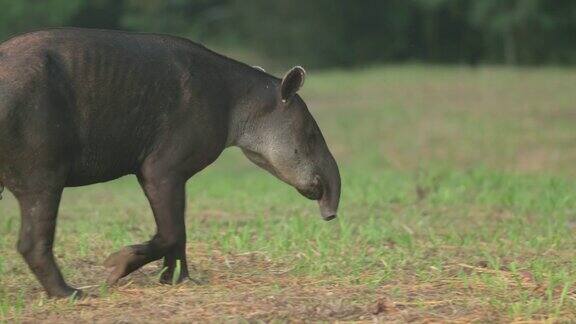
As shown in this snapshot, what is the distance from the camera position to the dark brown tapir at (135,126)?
6395 mm

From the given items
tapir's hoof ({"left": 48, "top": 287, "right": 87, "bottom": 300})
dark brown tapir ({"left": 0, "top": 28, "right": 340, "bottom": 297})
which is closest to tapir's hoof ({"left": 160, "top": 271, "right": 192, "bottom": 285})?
dark brown tapir ({"left": 0, "top": 28, "right": 340, "bottom": 297})

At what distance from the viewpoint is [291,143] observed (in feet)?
24.7

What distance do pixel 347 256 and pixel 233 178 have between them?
7228 millimetres

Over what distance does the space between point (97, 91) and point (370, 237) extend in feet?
9.34

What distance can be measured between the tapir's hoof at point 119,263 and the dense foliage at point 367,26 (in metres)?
27.1

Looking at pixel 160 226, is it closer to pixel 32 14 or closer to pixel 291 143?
pixel 291 143

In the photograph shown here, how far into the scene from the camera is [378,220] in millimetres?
10086

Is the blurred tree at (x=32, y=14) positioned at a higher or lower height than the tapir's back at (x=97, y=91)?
Result: higher

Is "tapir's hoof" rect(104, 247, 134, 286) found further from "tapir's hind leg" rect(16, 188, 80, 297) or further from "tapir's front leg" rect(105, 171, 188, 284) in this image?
"tapir's hind leg" rect(16, 188, 80, 297)

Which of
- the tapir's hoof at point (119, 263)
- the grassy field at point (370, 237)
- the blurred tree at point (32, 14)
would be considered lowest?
the grassy field at point (370, 237)

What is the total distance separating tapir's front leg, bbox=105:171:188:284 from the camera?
266 inches

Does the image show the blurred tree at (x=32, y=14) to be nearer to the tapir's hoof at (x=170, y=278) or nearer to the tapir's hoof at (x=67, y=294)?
the tapir's hoof at (x=170, y=278)

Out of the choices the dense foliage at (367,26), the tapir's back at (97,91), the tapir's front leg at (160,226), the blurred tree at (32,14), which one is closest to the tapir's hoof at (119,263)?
the tapir's front leg at (160,226)

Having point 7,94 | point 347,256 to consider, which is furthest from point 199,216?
point 7,94
